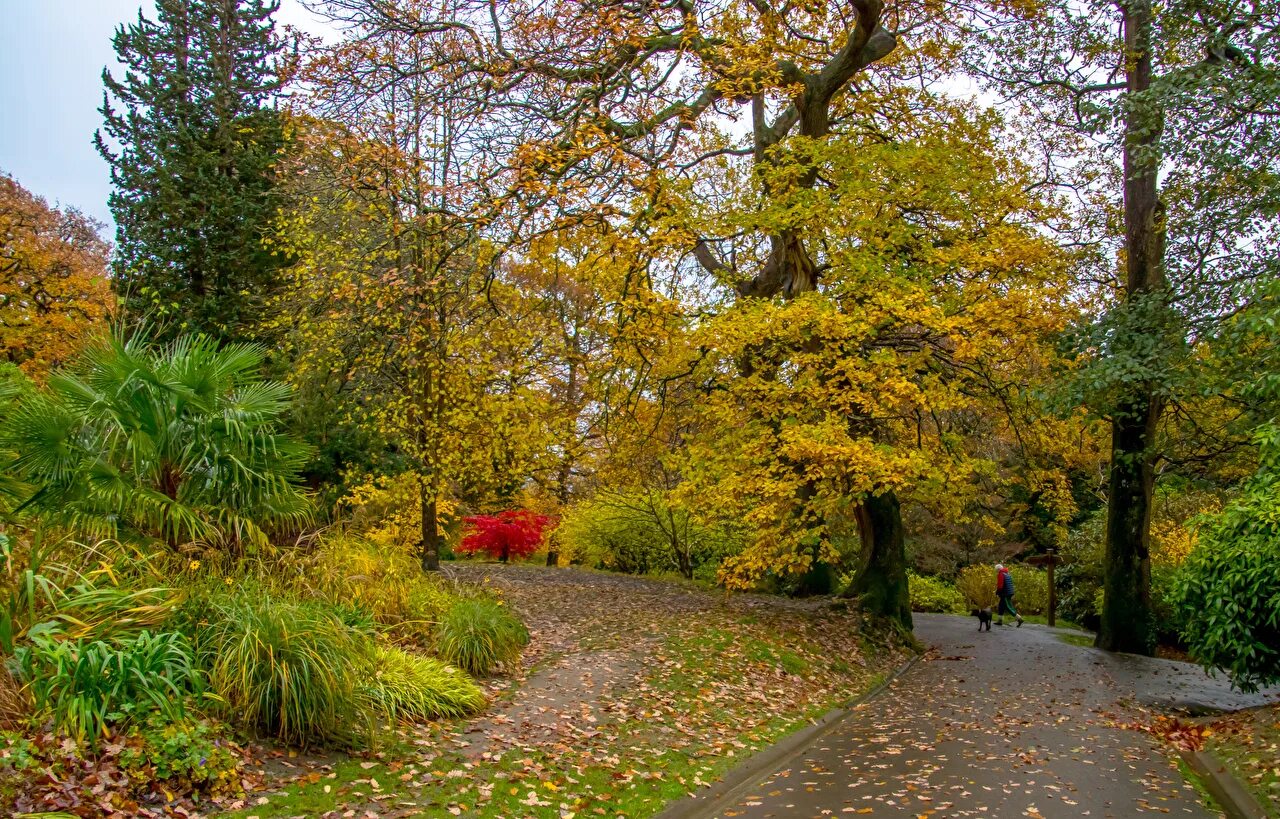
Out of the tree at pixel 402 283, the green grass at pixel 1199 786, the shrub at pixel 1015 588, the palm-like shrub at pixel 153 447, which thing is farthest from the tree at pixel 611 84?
the shrub at pixel 1015 588

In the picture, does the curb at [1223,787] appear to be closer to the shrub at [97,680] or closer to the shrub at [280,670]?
the shrub at [280,670]

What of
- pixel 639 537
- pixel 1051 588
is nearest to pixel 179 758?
pixel 639 537

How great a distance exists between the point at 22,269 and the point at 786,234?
21.6 meters

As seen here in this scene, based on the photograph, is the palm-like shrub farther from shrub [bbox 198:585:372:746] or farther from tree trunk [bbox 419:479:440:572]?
tree trunk [bbox 419:479:440:572]

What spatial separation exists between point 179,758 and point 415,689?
2343mm

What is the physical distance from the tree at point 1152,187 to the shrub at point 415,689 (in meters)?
10.1

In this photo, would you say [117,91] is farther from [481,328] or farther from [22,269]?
[481,328]

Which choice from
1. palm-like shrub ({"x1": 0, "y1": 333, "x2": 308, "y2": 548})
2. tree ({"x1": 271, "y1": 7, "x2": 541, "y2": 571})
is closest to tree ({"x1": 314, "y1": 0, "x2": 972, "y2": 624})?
tree ({"x1": 271, "y1": 7, "x2": 541, "y2": 571})

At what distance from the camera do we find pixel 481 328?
15.3 meters

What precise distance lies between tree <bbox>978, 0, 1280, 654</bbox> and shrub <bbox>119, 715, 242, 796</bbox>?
11.4m

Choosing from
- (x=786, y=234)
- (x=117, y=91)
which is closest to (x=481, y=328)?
(x=786, y=234)

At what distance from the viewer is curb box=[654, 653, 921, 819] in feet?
21.4

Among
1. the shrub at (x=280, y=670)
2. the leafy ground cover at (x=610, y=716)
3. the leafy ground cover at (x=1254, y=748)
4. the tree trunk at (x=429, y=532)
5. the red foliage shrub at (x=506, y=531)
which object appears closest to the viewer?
the leafy ground cover at (x=610, y=716)

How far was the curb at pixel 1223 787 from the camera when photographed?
6.80 m
